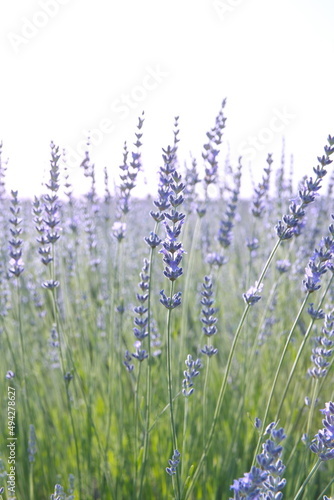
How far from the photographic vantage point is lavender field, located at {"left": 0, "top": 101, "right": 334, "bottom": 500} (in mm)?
1274

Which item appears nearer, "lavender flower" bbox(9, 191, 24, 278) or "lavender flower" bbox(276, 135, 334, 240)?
"lavender flower" bbox(276, 135, 334, 240)

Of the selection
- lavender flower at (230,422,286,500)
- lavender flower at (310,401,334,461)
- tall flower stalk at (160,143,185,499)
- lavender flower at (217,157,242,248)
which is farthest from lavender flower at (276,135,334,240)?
lavender flower at (217,157,242,248)

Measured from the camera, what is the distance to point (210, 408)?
7.62ft

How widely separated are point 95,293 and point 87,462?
1307 millimetres

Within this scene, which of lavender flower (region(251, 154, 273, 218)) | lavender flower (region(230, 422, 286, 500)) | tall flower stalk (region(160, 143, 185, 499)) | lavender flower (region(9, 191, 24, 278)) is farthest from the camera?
lavender flower (region(251, 154, 273, 218))

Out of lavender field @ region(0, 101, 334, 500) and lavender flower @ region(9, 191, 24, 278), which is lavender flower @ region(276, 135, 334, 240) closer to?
lavender field @ region(0, 101, 334, 500)

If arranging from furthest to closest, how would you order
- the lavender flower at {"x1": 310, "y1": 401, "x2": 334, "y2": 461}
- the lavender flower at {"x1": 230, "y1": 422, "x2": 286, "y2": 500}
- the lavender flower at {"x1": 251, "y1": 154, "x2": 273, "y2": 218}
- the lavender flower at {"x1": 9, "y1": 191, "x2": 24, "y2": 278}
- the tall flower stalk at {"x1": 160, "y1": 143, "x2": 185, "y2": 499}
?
the lavender flower at {"x1": 251, "y1": 154, "x2": 273, "y2": 218} → the lavender flower at {"x1": 9, "y1": 191, "x2": 24, "y2": 278} → the tall flower stalk at {"x1": 160, "y1": 143, "x2": 185, "y2": 499} → the lavender flower at {"x1": 310, "y1": 401, "x2": 334, "y2": 461} → the lavender flower at {"x1": 230, "y1": 422, "x2": 286, "y2": 500}

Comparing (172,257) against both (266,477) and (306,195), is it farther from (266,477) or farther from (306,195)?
(266,477)

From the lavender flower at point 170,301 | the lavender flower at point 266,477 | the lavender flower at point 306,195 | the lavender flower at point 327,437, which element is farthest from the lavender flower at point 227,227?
the lavender flower at point 266,477

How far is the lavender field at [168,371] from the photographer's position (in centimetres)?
127

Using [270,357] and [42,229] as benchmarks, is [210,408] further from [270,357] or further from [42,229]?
[42,229]

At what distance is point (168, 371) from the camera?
1.19m

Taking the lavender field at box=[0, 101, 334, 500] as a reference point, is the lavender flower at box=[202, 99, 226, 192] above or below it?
above

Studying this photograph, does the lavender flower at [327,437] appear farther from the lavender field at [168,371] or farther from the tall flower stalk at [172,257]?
the tall flower stalk at [172,257]
